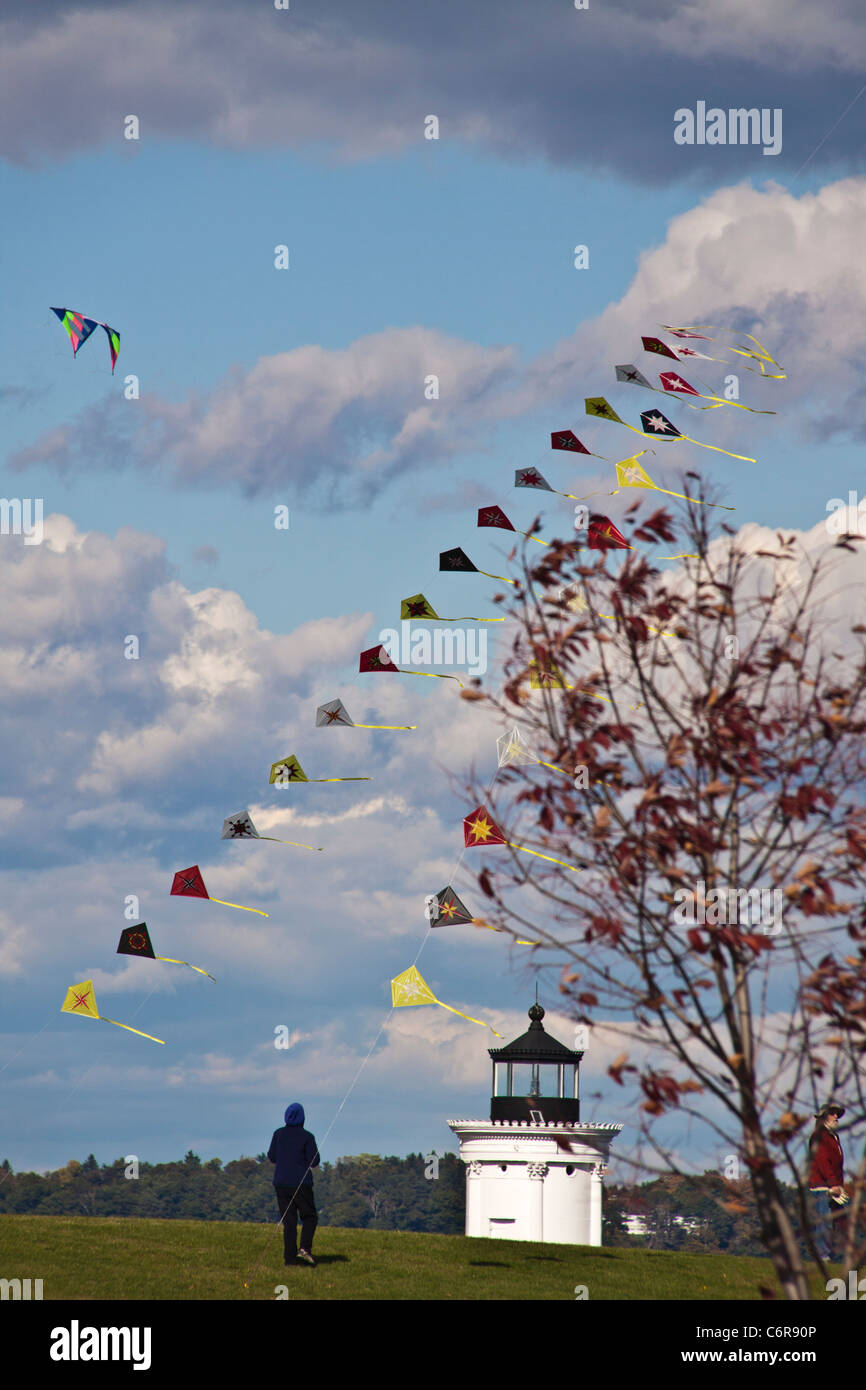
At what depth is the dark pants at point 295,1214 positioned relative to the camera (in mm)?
19672

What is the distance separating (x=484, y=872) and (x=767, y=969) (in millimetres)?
2006

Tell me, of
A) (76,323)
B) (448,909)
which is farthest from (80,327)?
(448,909)

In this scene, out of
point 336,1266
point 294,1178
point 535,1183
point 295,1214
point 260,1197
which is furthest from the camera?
point 260,1197

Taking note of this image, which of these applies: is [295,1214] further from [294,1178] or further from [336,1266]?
[336,1266]

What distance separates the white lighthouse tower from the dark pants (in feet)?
24.5

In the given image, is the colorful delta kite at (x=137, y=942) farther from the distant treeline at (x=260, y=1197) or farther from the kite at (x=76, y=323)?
the distant treeline at (x=260, y=1197)

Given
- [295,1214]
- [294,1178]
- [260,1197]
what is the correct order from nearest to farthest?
[294,1178] → [295,1214] → [260,1197]

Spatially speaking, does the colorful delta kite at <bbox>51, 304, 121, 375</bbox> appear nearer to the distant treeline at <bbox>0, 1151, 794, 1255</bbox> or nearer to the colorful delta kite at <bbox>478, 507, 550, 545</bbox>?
the colorful delta kite at <bbox>478, 507, 550, 545</bbox>

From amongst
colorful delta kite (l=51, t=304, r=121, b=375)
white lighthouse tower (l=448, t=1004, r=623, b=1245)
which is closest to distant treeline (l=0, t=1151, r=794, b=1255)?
white lighthouse tower (l=448, t=1004, r=623, b=1245)

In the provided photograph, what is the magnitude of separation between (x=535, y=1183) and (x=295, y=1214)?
318 inches

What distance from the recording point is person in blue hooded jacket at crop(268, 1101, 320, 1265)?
19.4 meters

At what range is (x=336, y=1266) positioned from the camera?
20.4m
